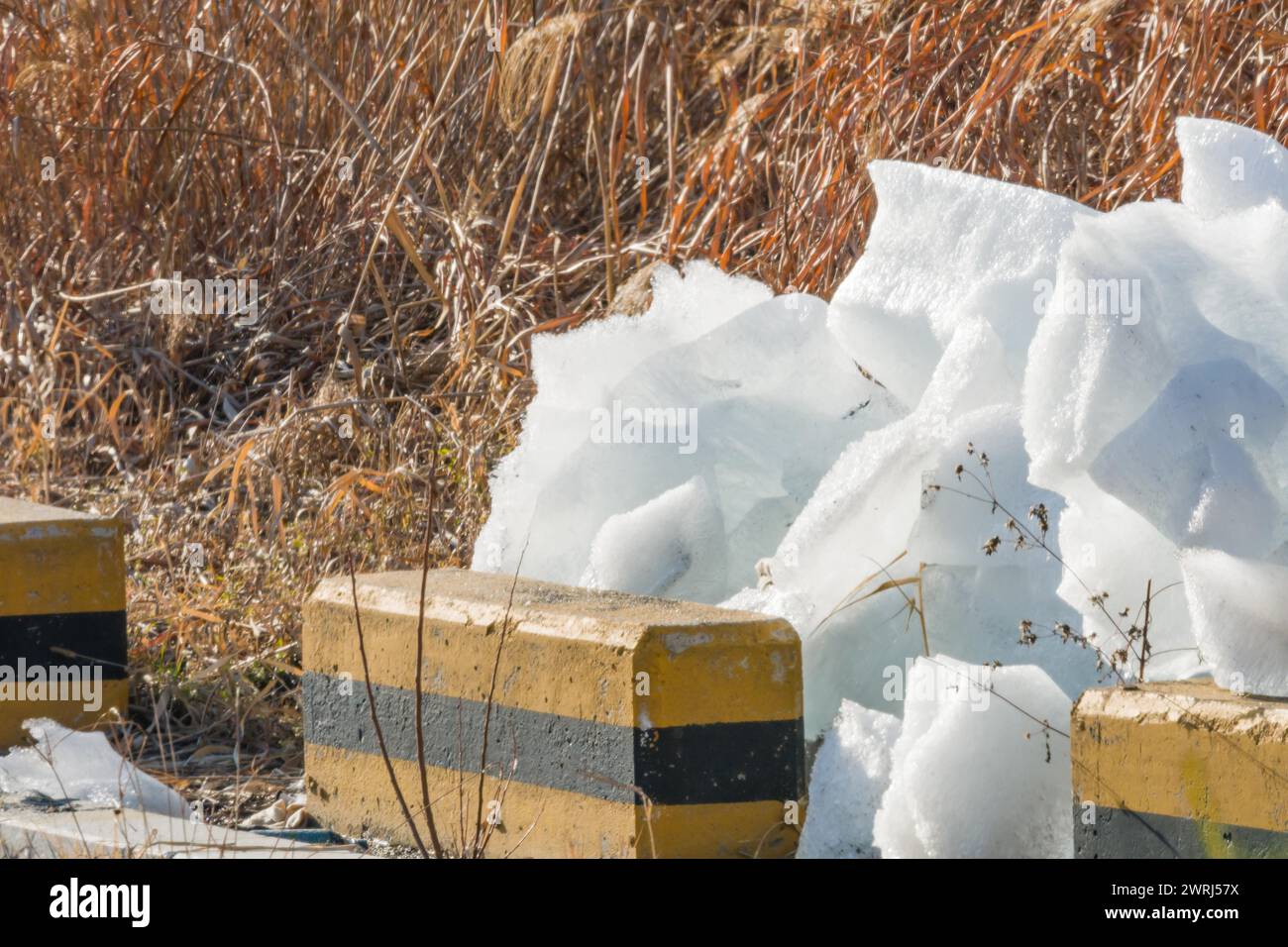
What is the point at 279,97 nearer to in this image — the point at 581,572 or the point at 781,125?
the point at 781,125

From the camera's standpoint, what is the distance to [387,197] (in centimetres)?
793

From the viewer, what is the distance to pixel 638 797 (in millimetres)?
3074

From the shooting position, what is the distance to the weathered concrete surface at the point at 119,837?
3.42 meters

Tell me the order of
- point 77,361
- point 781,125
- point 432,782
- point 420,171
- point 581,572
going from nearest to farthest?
1. point 432,782
2. point 581,572
3. point 781,125
4. point 77,361
5. point 420,171

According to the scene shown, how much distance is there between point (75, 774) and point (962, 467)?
223 centimetres

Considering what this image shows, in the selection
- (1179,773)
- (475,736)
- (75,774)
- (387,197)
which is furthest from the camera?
(387,197)

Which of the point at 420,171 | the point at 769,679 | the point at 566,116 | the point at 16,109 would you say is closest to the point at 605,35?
the point at 566,116

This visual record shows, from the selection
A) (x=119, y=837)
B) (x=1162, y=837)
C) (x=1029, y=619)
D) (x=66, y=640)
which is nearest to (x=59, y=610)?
(x=66, y=640)

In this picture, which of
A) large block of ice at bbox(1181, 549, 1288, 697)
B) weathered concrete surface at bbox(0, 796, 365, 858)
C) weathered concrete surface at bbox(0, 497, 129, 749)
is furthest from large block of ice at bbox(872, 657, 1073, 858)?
weathered concrete surface at bbox(0, 497, 129, 749)

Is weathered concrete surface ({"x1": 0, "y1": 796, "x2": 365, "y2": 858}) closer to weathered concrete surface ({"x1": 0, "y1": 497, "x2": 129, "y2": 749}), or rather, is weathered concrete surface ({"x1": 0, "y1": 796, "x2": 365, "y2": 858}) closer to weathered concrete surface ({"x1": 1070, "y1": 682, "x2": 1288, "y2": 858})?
weathered concrete surface ({"x1": 0, "y1": 497, "x2": 129, "y2": 749})

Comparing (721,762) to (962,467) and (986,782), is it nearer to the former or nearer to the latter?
(986,782)

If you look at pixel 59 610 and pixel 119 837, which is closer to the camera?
pixel 119 837

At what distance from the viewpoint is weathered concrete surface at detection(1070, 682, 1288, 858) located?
2.50 m

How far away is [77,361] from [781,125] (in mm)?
3296
